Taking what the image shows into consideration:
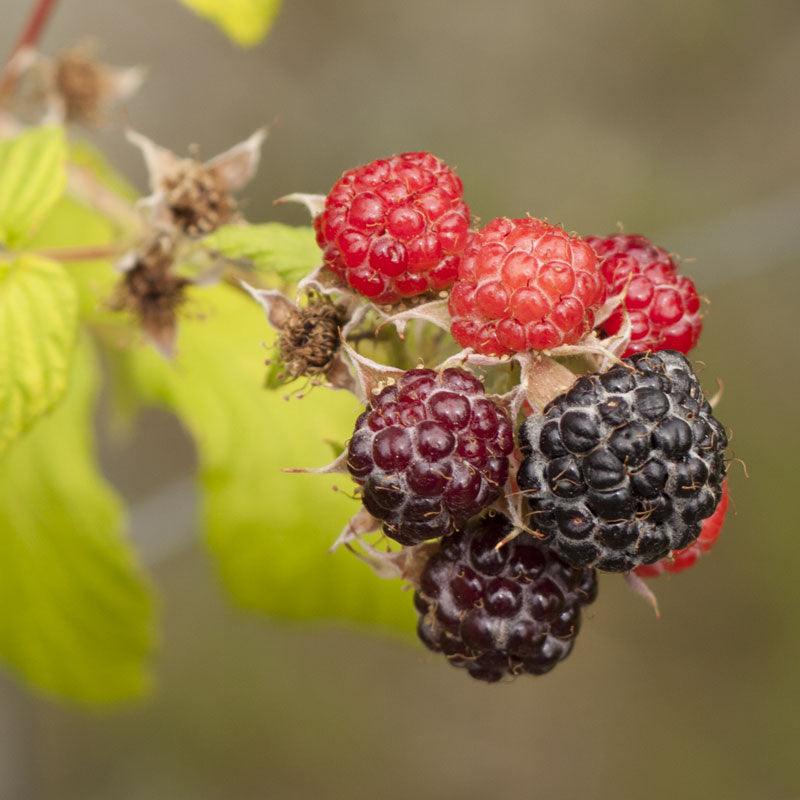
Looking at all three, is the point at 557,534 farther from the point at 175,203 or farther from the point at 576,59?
the point at 576,59

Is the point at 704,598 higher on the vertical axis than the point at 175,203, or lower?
lower

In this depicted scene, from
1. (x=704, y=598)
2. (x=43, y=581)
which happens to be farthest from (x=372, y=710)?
(x=43, y=581)

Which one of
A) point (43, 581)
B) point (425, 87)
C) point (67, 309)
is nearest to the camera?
point (67, 309)

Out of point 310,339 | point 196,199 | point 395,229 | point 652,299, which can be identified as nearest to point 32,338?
point 196,199

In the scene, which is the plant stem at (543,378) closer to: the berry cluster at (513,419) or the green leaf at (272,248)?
the berry cluster at (513,419)

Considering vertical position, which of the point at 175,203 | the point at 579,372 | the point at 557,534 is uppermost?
the point at 175,203

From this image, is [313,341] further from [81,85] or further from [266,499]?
[81,85]
